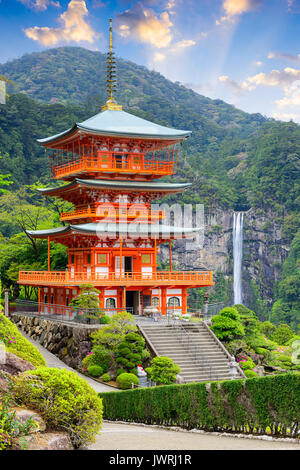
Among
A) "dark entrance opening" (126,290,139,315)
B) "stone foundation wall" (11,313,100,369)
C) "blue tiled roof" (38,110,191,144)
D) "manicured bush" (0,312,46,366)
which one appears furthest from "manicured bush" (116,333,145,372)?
"blue tiled roof" (38,110,191,144)

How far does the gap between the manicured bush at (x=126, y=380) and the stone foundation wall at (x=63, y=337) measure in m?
3.60

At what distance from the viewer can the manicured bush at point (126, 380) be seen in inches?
939

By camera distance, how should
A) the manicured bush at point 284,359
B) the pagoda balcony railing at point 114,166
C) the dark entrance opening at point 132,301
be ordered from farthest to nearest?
the pagoda balcony railing at point 114,166 → the dark entrance opening at point 132,301 → the manicured bush at point 284,359

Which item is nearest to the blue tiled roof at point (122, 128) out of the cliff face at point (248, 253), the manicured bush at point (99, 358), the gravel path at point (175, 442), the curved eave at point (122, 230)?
the curved eave at point (122, 230)

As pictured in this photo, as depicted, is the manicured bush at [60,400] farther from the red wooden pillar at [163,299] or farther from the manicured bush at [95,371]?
the red wooden pillar at [163,299]

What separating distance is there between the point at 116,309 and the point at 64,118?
2449 inches

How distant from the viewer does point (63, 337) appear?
96.2ft

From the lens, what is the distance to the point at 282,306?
79.4 m

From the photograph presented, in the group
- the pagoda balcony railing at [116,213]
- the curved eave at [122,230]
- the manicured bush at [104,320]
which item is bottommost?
the manicured bush at [104,320]

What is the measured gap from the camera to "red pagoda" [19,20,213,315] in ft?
105

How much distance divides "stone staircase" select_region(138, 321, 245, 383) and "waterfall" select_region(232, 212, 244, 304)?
185ft

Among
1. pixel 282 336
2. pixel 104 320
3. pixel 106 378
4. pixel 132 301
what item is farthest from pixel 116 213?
pixel 282 336

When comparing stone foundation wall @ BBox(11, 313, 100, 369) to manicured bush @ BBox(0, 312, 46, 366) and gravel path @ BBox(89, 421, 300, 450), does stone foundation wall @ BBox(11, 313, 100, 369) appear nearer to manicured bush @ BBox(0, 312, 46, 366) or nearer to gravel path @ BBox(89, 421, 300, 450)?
gravel path @ BBox(89, 421, 300, 450)

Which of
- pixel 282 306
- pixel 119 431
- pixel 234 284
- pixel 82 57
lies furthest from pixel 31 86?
pixel 119 431
